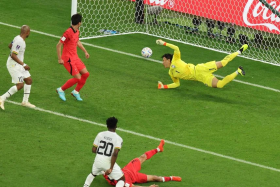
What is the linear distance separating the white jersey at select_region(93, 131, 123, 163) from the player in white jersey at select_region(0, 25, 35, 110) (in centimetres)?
325

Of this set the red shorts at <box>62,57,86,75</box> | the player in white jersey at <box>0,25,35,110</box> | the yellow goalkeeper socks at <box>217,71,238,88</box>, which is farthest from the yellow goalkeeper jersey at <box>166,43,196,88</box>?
the player in white jersey at <box>0,25,35,110</box>

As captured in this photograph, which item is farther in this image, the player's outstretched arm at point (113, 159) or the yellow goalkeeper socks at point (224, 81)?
the yellow goalkeeper socks at point (224, 81)

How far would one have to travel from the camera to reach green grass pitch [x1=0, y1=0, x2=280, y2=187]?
10.4 m

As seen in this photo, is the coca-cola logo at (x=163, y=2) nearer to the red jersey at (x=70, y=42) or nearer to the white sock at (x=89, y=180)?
the red jersey at (x=70, y=42)

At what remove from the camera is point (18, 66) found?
1214 cm

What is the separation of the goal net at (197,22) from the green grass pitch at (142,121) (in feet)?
2.79

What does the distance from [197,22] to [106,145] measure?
32.8 ft

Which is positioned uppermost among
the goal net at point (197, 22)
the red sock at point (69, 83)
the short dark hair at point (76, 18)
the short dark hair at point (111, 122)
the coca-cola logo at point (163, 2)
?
the coca-cola logo at point (163, 2)

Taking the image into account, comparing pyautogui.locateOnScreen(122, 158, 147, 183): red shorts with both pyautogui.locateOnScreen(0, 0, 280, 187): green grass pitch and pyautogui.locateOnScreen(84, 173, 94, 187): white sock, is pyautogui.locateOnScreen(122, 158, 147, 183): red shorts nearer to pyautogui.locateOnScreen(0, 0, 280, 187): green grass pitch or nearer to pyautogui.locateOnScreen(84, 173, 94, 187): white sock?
pyautogui.locateOnScreen(0, 0, 280, 187): green grass pitch

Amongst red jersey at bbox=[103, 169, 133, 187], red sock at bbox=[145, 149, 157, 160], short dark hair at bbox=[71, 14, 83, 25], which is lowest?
red jersey at bbox=[103, 169, 133, 187]

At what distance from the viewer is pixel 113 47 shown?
1736cm

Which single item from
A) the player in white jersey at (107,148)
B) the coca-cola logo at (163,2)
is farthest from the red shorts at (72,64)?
the coca-cola logo at (163,2)

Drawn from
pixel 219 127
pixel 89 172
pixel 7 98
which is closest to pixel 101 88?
pixel 7 98

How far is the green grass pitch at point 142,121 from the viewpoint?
1043 centimetres
